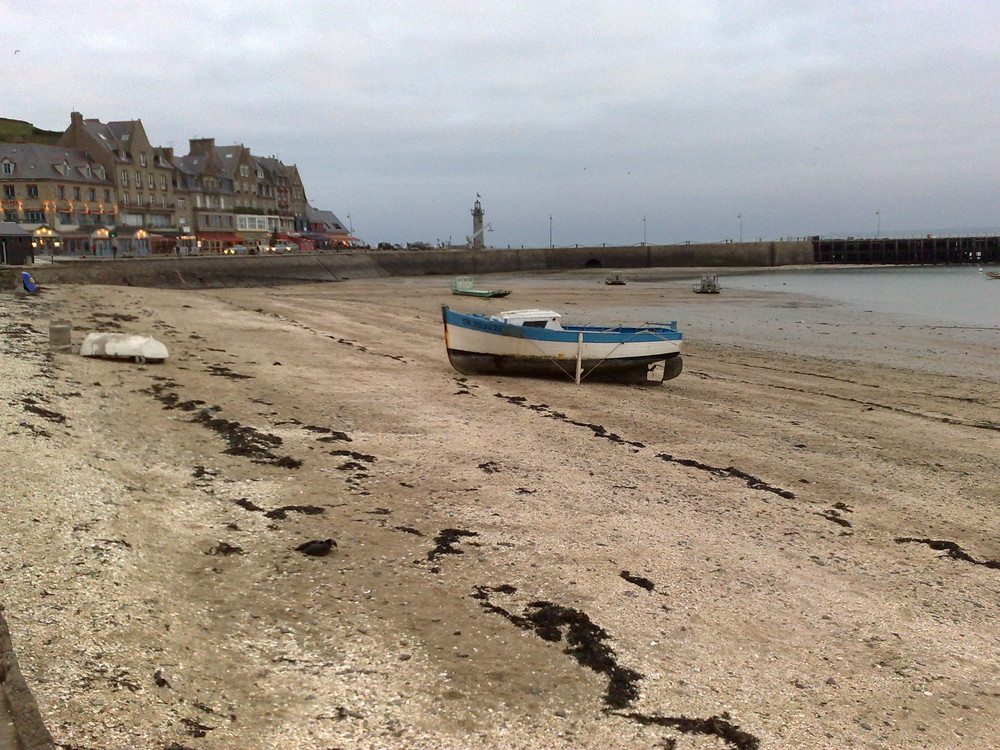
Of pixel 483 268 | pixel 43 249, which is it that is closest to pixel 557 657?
pixel 43 249

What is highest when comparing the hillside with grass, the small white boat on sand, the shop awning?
the hillside with grass

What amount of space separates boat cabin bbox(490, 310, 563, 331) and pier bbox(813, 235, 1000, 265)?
103 metres

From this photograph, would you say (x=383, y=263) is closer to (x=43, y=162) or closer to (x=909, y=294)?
(x=43, y=162)

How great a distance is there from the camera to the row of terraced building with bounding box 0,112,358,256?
219 ft

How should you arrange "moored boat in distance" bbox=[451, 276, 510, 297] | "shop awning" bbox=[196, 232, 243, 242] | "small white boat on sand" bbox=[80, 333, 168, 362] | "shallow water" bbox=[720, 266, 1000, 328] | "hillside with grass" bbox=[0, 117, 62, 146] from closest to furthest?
"small white boat on sand" bbox=[80, 333, 168, 362]
"shallow water" bbox=[720, 266, 1000, 328]
"moored boat in distance" bbox=[451, 276, 510, 297]
"shop awning" bbox=[196, 232, 243, 242]
"hillside with grass" bbox=[0, 117, 62, 146]

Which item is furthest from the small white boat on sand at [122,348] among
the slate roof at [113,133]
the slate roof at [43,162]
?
the slate roof at [113,133]

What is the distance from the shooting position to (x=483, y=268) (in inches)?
3575

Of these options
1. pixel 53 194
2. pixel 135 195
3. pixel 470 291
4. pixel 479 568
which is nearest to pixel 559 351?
pixel 479 568

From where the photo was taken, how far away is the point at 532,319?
20188 mm

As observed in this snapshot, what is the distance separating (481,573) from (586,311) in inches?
1382

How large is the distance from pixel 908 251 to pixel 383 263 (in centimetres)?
8468

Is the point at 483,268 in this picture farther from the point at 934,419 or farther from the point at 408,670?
the point at 408,670

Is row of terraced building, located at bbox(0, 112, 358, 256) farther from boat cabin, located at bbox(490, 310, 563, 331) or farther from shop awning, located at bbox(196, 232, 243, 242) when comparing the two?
boat cabin, located at bbox(490, 310, 563, 331)

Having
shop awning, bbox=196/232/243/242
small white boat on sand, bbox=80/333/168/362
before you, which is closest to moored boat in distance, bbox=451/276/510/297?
small white boat on sand, bbox=80/333/168/362
